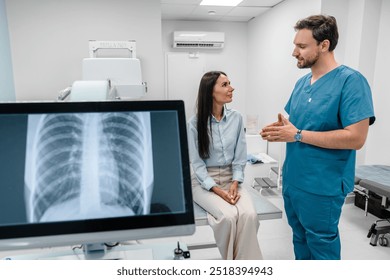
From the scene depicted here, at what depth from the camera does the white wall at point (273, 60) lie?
351 centimetres

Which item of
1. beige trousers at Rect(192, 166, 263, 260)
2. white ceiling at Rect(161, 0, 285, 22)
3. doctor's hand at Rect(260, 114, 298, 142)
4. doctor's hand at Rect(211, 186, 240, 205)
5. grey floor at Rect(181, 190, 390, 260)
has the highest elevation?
white ceiling at Rect(161, 0, 285, 22)

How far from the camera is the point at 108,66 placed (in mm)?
2355

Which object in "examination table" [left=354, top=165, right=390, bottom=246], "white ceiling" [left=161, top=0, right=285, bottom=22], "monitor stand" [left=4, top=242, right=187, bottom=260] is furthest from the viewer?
"white ceiling" [left=161, top=0, right=285, bottom=22]

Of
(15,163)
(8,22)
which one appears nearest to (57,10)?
(8,22)

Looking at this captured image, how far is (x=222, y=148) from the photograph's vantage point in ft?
5.81

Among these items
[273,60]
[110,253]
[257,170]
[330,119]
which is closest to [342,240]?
[257,170]

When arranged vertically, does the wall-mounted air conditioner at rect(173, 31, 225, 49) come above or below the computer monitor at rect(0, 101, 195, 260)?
above

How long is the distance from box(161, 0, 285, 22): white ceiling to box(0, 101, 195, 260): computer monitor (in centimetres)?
347

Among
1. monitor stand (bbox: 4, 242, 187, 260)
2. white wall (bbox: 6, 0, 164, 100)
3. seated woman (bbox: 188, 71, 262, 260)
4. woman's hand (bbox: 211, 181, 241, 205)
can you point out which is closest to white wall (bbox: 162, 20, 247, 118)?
white wall (bbox: 6, 0, 164, 100)

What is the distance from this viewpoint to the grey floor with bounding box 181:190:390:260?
2127 mm

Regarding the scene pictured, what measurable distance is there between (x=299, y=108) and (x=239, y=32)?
3.95 metres

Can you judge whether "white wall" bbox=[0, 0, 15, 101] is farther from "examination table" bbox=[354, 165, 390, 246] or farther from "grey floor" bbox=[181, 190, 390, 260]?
"examination table" bbox=[354, 165, 390, 246]

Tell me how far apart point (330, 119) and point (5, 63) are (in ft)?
9.77

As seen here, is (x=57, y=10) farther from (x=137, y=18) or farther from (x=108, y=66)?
(x=108, y=66)
